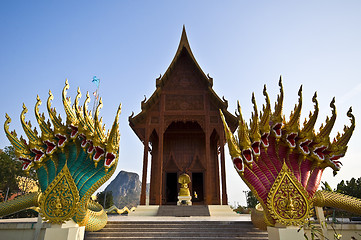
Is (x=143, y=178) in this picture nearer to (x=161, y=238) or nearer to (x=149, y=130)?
(x=149, y=130)

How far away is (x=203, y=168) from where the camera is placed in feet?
49.1

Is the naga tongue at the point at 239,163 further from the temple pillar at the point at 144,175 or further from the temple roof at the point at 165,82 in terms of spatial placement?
the temple roof at the point at 165,82

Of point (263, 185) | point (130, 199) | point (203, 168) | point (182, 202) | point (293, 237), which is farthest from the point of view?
point (130, 199)

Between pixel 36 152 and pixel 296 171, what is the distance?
496 centimetres

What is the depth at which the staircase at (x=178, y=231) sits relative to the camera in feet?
18.5

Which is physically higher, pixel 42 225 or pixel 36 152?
pixel 36 152

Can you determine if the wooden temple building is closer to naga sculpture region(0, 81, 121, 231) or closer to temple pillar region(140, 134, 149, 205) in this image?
temple pillar region(140, 134, 149, 205)

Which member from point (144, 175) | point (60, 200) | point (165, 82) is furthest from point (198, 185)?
point (60, 200)

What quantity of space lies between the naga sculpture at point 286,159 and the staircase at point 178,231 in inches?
63.2

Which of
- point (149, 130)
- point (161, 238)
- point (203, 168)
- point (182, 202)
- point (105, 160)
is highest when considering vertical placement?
Answer: point (149, 130)

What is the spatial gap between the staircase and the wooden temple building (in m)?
6.22

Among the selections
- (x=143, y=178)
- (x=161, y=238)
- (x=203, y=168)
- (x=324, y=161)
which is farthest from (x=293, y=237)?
(x=203, y=168)

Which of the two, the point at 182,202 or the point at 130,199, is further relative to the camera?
the point at 130,199

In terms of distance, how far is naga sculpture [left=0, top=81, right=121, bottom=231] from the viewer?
460 centimetres
